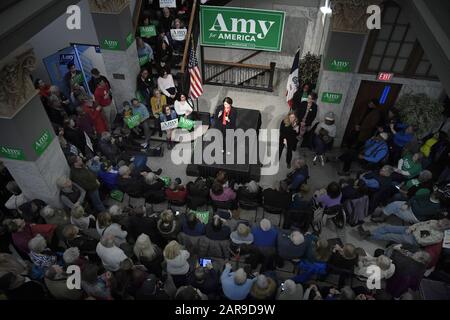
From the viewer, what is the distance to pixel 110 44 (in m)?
10.2

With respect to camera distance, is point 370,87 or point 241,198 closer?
point 241,198

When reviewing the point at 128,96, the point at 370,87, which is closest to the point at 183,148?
the point at 128,96

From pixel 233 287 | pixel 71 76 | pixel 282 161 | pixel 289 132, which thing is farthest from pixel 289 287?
pixel 71 76

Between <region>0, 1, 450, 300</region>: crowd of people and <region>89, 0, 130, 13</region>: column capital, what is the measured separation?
5.18ft

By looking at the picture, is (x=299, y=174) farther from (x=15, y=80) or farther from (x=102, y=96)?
(x=15, y=80)

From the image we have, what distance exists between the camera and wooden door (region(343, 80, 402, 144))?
9.69 meters

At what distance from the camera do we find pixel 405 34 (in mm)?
8922

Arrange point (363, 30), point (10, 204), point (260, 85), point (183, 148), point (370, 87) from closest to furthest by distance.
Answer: point (10, 204)
point (363, 30)
point (370, 87)
point (183, 148)
point (260, 85)

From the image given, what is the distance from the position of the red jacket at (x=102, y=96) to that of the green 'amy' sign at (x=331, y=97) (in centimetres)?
617

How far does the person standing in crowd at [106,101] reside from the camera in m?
10.2

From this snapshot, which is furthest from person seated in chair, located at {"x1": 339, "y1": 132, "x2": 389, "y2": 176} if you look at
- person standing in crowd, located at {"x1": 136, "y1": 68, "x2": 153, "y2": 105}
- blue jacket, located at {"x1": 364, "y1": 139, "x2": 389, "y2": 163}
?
person standing in crowd, located at {"x1": 136, "y1": 68, "x2": 153, "y2": 105}

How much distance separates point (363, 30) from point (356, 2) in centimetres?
76
